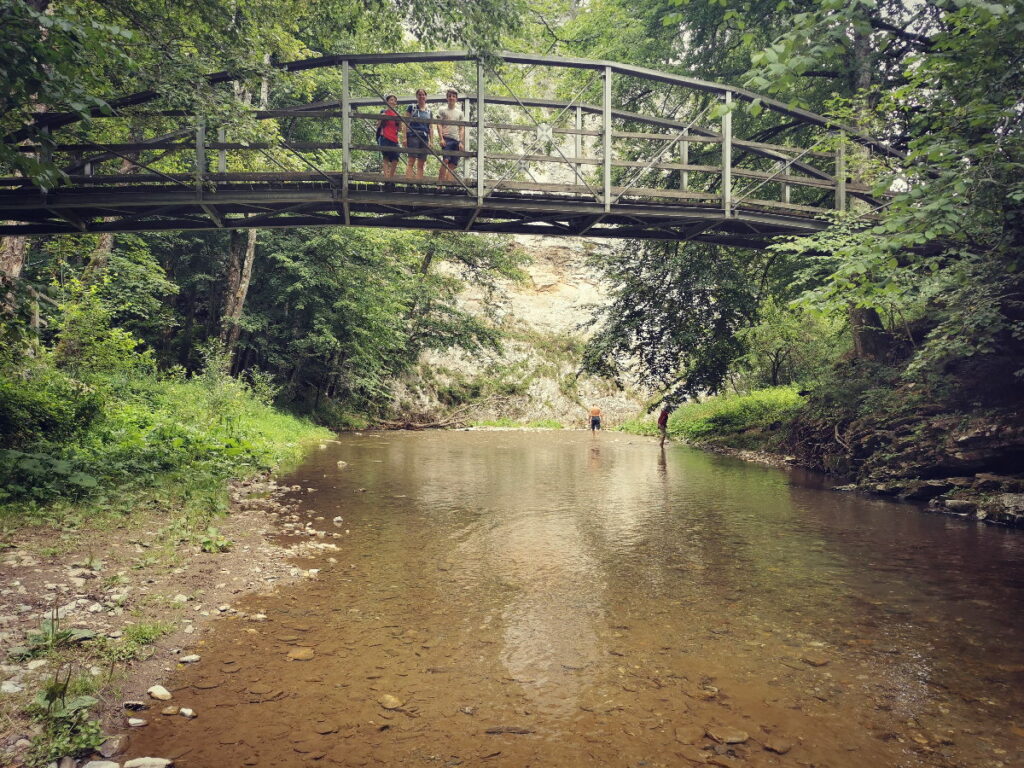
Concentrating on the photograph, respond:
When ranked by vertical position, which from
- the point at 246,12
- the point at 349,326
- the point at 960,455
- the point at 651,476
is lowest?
the point at 651,476

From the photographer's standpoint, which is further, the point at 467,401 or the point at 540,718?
the point at 467,401

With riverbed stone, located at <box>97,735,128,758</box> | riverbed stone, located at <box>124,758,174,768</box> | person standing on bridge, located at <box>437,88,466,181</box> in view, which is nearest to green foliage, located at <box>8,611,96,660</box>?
riverbed stone, located at <box>97,735,128,758</box>

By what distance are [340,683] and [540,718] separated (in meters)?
1.29

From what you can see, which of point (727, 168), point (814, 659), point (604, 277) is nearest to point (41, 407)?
point (814, 659)

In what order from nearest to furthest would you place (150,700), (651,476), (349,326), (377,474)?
(150,700)
(377,474)
(651,476)
(349,326)

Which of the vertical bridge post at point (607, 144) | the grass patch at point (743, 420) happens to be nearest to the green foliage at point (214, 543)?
the vertical bridge post at point (607, 144)

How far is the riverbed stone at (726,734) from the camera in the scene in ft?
10.8

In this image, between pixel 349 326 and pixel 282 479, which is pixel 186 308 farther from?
pixel 282 479

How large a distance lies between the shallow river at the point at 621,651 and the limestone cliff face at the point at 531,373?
66.6ft

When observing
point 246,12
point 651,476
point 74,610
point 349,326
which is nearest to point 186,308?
point 349,326

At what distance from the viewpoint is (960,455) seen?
10219 millimetres

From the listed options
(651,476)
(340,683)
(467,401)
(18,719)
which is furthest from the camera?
(467,401)

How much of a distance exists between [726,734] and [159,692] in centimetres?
329

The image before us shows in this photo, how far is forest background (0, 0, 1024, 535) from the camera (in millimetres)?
6074
